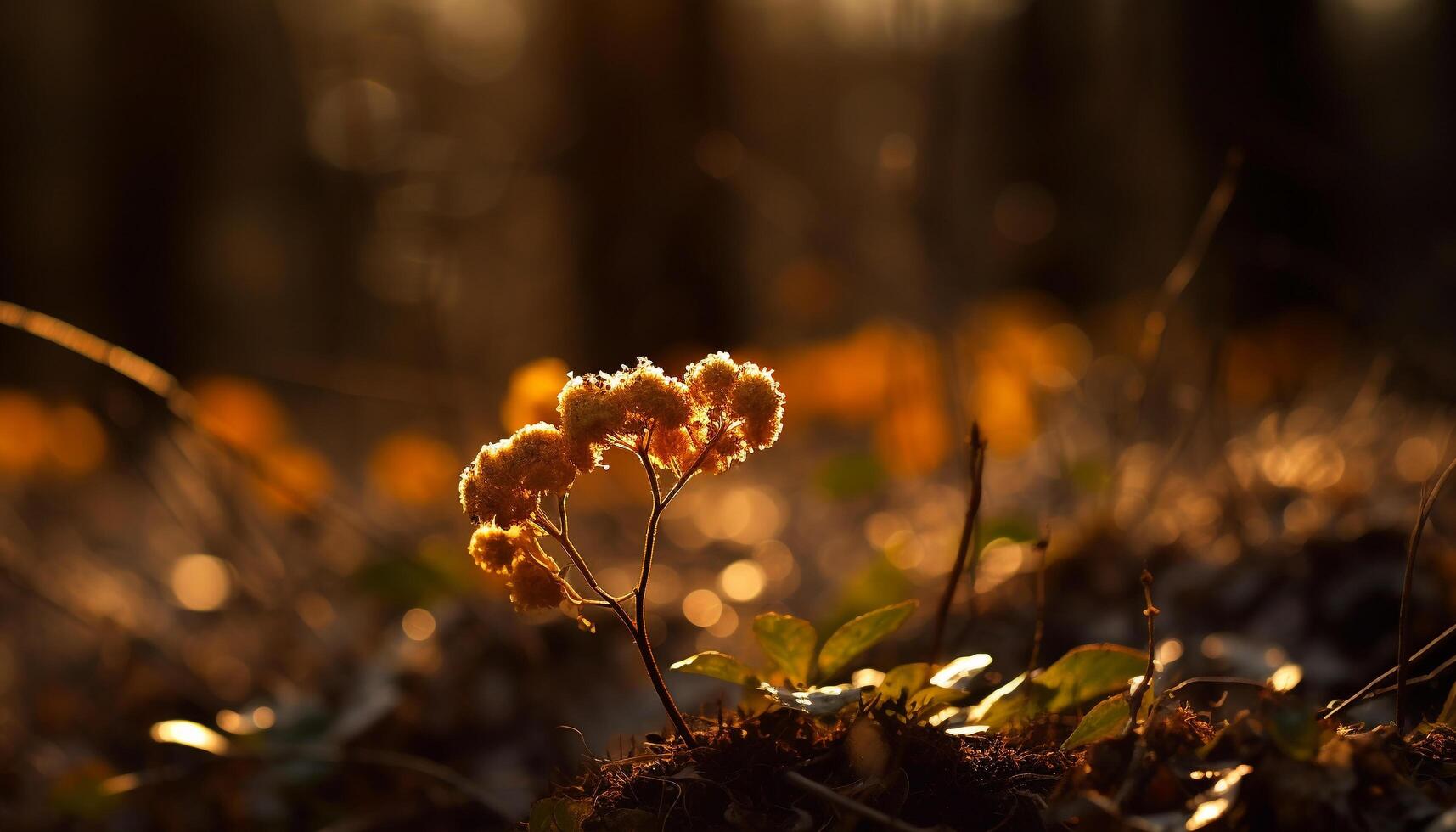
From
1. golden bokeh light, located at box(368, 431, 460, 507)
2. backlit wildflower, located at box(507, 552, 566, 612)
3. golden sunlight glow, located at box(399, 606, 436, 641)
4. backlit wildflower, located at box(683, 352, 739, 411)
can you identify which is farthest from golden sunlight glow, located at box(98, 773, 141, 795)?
golden bokeh light, located at box(368, 431, 460, 507)

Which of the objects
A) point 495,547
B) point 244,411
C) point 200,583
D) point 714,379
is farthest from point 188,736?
point 244,411

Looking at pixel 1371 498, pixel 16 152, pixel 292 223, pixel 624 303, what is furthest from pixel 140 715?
pixel 292 223

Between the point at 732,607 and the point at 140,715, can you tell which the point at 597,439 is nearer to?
the point at 732,607

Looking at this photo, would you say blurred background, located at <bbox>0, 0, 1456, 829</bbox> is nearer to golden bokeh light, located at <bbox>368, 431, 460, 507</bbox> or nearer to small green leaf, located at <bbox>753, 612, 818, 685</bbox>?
golden bokeh light, located at <bbox>368, 431, 460, 507</bbox>

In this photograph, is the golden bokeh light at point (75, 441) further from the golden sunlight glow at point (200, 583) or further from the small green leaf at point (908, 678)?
the small green leaf at point (908, 678)

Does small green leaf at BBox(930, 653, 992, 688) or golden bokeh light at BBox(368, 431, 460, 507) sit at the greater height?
golden bokeh light at BBox(368, 431, 460, 507)

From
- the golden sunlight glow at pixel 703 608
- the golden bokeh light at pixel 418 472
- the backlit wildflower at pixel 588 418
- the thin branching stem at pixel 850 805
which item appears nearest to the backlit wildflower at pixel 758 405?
the backlit wildflower at pixel 588 418

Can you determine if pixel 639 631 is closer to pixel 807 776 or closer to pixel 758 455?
pixel 807 776
